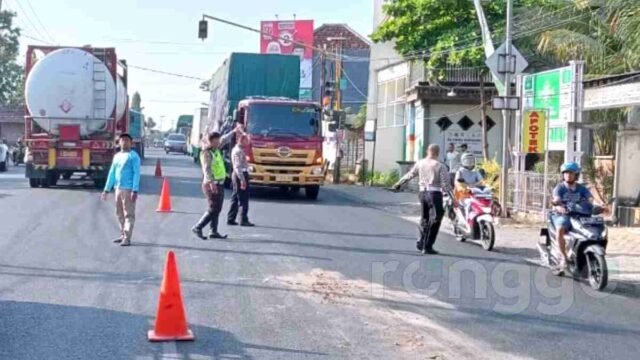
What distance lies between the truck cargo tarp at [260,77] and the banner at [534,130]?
9.69m

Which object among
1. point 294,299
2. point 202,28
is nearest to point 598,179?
point 294,299

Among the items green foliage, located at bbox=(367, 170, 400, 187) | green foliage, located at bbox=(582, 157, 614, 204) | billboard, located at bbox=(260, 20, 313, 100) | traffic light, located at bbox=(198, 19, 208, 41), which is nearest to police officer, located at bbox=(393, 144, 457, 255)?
green foliage, located at bbox=(582, 157, 614, 204)

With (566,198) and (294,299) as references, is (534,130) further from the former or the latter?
(294,299)

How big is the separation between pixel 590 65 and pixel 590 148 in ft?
7.85

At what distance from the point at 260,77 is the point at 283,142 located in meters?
4.82

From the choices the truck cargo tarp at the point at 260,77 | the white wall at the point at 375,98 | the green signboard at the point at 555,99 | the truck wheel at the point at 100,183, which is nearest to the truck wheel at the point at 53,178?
the truck wheel at the point at 100,183

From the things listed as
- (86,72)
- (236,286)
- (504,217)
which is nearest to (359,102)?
(86,72)

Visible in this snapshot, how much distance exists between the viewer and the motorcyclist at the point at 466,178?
15031 mm

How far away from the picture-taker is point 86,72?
2445 centimetres

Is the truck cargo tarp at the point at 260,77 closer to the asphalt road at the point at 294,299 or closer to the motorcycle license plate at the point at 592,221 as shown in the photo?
the asphalt road at the point at 294,299

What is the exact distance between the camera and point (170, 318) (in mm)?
7414

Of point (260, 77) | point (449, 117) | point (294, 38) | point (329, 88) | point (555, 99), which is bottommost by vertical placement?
point (555, 99)

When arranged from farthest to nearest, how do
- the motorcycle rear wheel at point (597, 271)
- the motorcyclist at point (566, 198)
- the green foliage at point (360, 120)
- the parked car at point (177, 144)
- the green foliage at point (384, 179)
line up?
the parked car at point (177, 144)
the green foliage at point (360, 120)
the green foliage at point (384, 179)
the motorcyclist at point (566, 198)
the motorcycle rear wheel at point (597, 271)

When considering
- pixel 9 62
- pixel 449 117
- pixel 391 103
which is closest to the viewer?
pixel 449 117
